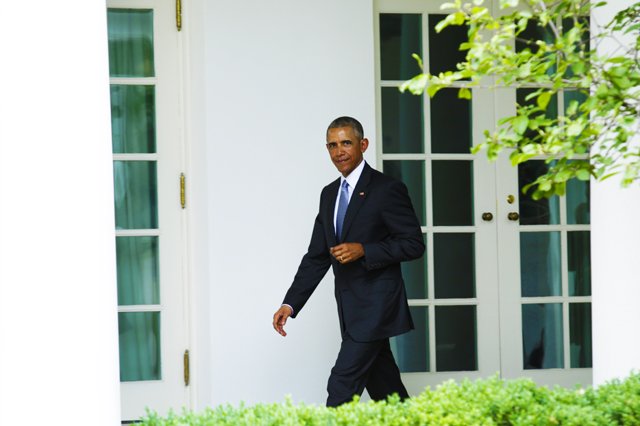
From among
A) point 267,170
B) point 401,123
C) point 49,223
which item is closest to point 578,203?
point 401,123

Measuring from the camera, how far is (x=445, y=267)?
7367mm

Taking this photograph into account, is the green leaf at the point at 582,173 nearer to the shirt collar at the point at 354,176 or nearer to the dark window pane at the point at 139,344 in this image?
the shirt collar at the point at 354,176

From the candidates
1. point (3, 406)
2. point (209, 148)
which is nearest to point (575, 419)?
point (3, 406)

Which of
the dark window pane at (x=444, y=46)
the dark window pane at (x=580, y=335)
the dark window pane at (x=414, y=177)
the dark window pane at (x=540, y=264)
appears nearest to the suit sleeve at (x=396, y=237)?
the dark window pane at (x=414, y=177)

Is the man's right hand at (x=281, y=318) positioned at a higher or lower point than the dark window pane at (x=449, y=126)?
lower

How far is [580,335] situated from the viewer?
754 centimetres

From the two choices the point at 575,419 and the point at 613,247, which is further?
the point at 613,247

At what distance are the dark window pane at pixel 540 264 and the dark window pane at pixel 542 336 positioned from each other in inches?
4.5

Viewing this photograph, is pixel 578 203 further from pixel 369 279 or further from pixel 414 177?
pixel 369 279

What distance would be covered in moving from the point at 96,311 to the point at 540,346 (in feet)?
14.0

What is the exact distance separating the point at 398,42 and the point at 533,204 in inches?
58.0

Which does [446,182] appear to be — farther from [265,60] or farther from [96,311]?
[96,311]

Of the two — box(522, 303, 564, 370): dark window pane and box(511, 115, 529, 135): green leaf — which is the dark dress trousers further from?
box(511, 115, 529, 135): green leaf

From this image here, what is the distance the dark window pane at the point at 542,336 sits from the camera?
7457 mm
